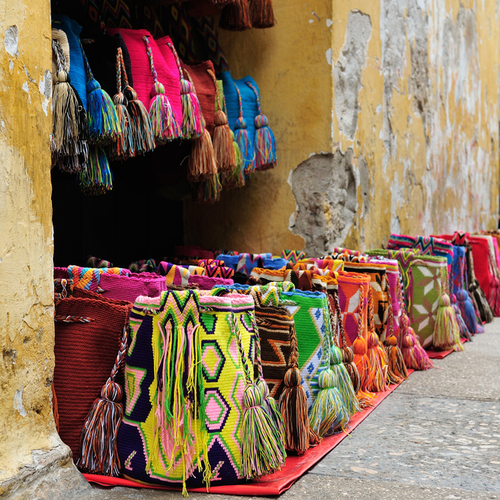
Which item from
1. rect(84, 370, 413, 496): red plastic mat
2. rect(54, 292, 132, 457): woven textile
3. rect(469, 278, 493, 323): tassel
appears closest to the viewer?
rect(84, 370, 413, 496): red plastic mat

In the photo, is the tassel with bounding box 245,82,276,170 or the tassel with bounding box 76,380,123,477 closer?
the tassel with bounding box 76,380,123,477

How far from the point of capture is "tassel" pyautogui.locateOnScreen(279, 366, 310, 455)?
168 centimetres

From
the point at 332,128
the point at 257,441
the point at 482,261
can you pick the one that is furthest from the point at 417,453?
the point at 482,261

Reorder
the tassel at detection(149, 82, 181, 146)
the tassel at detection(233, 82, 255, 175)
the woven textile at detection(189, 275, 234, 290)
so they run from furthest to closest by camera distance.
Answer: the tassel at detection(233, 82, 255, 175) < the tassel at detection(149, 82, 181, 146) < the woven textile at detection(189, 275, 234, 290)

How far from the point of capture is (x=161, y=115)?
7.07 ft

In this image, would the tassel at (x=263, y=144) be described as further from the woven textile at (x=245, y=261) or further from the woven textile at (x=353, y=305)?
the woven textile at (x=353, y=305)

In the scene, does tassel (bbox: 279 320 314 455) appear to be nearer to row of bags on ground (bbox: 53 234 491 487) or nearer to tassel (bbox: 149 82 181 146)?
row of bags on ground (bbox: 53 234 491 487)

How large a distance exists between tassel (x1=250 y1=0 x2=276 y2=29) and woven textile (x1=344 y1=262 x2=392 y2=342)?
1.19m

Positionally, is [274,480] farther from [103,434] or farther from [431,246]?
[431,246]

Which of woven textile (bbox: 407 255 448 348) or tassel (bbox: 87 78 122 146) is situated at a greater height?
tassel (bbox: 87 78 122 146)

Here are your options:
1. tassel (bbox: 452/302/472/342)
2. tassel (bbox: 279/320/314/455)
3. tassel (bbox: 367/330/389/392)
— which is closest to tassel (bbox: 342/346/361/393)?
tassel (bbox: 367/330/389/392)

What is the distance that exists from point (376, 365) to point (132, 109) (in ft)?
4.04

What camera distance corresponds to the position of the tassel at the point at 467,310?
3.59m

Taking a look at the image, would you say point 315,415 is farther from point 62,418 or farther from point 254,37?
point 254,37
